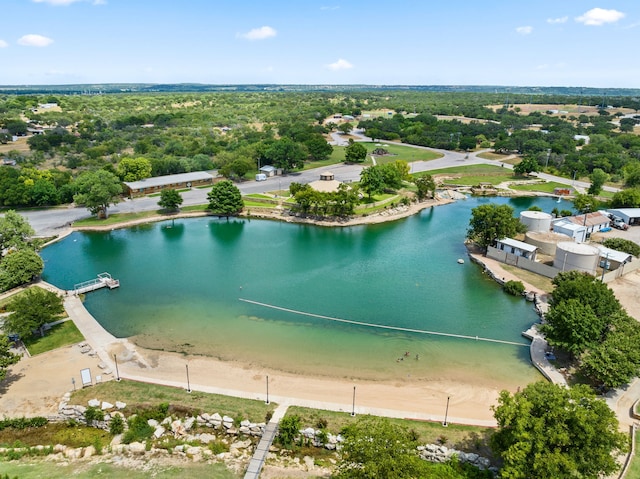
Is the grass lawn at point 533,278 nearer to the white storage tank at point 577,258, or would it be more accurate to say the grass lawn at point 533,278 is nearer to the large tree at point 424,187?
the white storage tank at point 577,258

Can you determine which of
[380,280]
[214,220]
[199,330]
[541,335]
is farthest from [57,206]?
[541,335]

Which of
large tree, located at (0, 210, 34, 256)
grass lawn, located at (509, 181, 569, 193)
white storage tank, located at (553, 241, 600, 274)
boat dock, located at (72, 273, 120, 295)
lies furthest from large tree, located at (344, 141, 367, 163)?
large tree, located at (0, 210, 34, 256)

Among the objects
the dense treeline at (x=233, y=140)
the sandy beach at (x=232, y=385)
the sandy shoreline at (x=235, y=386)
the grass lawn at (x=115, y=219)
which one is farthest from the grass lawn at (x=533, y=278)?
the grass lawn at (x=115, y=219)

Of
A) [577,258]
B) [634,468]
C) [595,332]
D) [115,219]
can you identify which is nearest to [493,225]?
[577,258]

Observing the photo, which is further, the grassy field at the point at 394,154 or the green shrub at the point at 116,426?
the grassy field at the point at 394,154

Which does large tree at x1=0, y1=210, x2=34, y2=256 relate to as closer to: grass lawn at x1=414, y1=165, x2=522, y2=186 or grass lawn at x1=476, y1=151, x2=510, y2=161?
grass lawn at x1=414, y1=165, x2=522, y2=186

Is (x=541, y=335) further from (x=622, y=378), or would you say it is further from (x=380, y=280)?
(x=380, y=280)

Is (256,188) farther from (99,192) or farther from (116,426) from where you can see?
(116,426)

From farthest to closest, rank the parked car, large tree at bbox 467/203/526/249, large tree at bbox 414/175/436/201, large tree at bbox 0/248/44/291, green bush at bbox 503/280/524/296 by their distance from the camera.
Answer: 1. large tree at bbox 414/175/436/201
2. the parked car
3. large tree at bbox 467/203/526/249
4. green bush at bbox 503/280/524/296
5. large tree at bbox 0/248/44/291
